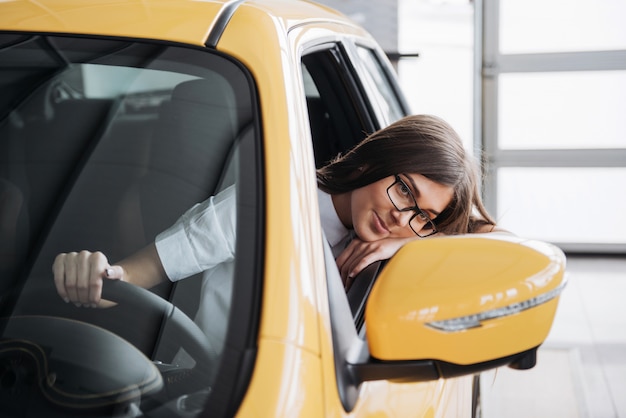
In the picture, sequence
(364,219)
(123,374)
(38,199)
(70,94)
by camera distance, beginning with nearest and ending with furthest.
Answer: (123,374), (38,199), (70,94), (364,219)

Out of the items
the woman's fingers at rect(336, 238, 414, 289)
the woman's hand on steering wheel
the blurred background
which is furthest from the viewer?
the blurred background

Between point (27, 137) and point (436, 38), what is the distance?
16.3ft

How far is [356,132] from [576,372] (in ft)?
6.86

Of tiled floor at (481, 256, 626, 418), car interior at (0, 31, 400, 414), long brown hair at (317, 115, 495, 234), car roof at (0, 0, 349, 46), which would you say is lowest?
tiled floor at (481, 256, 626, 418)

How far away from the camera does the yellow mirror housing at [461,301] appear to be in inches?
33.4

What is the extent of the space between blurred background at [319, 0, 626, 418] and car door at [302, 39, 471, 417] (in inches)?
133

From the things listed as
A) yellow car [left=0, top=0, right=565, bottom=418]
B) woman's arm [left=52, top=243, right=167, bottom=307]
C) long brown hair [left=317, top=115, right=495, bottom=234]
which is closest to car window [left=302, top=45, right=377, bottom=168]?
long brown hair [left=317, top=115, right=495, bottom=234]

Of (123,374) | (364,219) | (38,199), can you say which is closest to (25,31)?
(38,199)

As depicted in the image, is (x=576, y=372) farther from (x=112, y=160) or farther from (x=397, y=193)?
(x=112, y=160)

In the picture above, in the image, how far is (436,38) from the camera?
5.72m

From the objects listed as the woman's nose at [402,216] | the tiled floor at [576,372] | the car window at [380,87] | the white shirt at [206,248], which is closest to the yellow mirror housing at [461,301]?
the white shirt at [206,248]

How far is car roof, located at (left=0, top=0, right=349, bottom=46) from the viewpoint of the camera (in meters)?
1.04

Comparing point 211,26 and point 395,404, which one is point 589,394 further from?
point 211,26

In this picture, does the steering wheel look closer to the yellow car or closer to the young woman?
the yellow car
